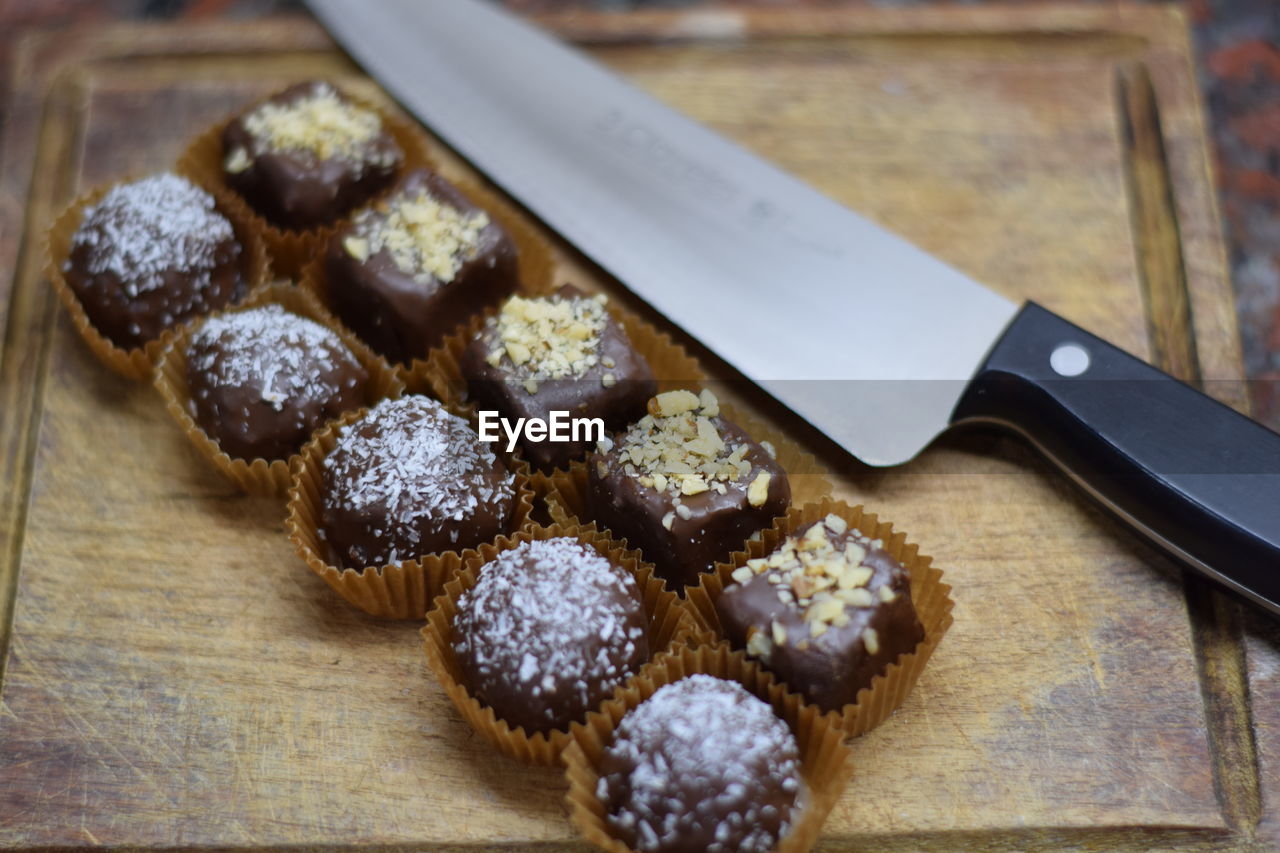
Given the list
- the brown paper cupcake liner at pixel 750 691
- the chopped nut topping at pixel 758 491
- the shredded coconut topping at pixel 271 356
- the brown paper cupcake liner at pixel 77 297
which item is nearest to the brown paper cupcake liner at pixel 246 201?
the brown paper cupcake liner at pixel 77 297

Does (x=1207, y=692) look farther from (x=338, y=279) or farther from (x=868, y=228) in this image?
(x=338, y=279)

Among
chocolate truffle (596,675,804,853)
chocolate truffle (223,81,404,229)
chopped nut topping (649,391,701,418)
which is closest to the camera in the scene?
chocolate truffle (596,675,804,853)

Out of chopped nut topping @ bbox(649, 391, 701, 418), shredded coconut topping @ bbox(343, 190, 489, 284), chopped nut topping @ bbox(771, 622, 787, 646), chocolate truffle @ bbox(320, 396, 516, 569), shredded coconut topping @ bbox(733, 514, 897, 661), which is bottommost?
chocolate truffle @ bbox(320, 396, 516, 569)

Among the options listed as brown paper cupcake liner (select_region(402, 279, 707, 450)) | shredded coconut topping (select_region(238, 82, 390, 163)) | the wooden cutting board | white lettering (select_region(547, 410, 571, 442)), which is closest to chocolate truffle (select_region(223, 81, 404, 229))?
shredded coconut topping (select_region(238, 82, 390, 163))

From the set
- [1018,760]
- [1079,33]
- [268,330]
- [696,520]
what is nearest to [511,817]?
[696,520]

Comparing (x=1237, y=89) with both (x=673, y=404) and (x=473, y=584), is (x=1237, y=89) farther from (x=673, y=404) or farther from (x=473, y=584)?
(x=473, y=584)

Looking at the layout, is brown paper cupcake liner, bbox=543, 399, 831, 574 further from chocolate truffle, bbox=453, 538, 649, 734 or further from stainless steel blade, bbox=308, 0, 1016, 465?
chocolate truffle, bbox=453, 538, 649, 734

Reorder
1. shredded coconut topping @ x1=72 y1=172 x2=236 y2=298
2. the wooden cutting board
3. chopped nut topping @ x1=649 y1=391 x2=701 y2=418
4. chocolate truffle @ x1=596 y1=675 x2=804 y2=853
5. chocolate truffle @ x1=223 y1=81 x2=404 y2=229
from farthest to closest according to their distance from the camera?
chocolate truffle @ x1=223 y1=81 x2=404 y2=229 → shredded coconut topping @ x1=72 y1=172 x2=236 y2=298 → chopped nut topping @ x1=649 y1=391 x2=701 y2=418 → the wooden cutting board → chocolate truffle @ x1=596 y1=675 x2=804 y2=853

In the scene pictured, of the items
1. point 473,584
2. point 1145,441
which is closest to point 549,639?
point 473,584
